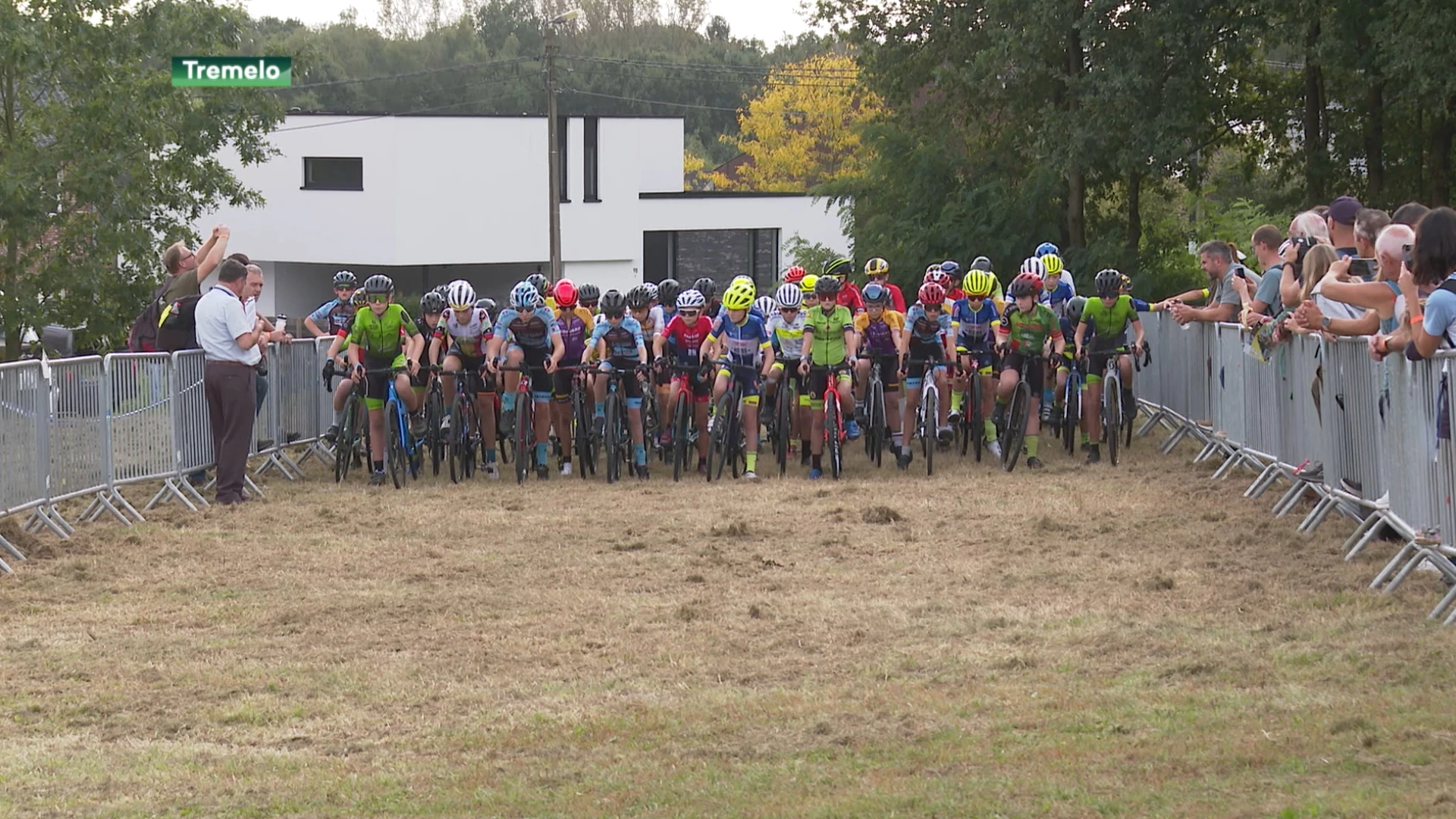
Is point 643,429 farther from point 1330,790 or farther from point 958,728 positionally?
point 1330,790

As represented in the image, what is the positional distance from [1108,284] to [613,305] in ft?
15.8

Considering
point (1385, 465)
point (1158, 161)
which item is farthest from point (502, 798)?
point (1158, 161)

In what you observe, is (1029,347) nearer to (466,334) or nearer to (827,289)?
(827,289)

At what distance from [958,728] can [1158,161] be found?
22.6m

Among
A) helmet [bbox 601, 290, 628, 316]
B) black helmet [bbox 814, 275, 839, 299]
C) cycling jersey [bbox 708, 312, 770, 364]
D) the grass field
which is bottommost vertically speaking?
the grass field

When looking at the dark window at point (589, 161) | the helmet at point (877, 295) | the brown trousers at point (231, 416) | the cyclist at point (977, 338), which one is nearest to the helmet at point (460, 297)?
the brown trousers at point (231, 416)

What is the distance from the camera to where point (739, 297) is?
16.2 m

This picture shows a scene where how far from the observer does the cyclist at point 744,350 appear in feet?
52.5

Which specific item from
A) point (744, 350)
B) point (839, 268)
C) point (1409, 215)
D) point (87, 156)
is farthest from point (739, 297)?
point (87, 156)

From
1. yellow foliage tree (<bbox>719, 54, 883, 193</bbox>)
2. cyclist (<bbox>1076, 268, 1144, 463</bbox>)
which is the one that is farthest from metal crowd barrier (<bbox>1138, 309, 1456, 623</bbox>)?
yellow foliage tree (<bbox>719, 54, 883, 193</bbox>)

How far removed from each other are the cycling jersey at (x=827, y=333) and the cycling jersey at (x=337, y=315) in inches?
167

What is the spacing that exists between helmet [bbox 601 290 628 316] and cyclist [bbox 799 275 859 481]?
1.64 m

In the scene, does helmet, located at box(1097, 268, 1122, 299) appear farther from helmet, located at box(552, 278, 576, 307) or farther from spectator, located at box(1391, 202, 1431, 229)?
spectator, located at box(1391, 202, 1431, 229)

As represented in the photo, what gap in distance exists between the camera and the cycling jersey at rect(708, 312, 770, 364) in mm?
16141
